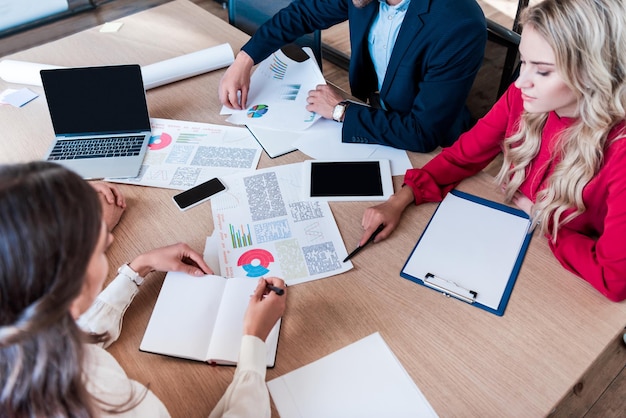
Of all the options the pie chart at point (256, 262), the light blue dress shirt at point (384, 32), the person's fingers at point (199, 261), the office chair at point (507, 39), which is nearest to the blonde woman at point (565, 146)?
the pie chart at point (256, 262)

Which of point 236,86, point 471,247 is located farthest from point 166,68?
point 471,247

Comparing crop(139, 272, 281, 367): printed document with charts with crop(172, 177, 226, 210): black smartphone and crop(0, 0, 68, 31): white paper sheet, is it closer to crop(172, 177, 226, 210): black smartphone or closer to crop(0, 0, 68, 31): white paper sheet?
crop(172, 177, 226, 210): black smartphone

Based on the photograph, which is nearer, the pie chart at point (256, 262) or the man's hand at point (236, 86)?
the pie chart at point (256, 262)

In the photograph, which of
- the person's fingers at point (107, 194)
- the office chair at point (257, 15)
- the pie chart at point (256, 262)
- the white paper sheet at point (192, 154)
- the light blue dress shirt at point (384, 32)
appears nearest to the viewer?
the pie chart at point (256, 262)

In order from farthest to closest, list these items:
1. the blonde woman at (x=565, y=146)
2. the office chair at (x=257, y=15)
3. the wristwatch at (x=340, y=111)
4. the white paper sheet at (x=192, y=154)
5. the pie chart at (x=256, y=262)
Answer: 1. the office chair at (x=257, y=15)
2. the wristwatch at (x=340, y=111)
3. the white paper sheet at (x=192, y=154)
4. the pie chart at (x=256, y=262)
5. the blonde woman at (x=565, y=146)

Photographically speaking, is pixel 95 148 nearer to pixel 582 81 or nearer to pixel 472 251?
pixel 472 251

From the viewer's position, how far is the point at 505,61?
8.15ft

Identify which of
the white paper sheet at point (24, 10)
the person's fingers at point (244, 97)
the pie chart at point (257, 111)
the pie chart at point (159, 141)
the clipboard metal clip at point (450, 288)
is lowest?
the white paper sheet at point (24, 10)

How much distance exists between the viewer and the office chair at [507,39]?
2379mm

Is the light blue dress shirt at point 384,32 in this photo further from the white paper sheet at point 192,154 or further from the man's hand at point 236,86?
the white paper sheet at point 192,154

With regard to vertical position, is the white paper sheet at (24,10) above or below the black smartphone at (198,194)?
below

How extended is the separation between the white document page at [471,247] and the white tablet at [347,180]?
16cm

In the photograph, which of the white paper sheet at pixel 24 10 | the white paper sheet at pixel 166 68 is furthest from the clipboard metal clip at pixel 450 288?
the white paper sheet at pixel 24 10

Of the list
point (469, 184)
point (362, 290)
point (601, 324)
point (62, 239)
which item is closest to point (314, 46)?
point (469, 184)
